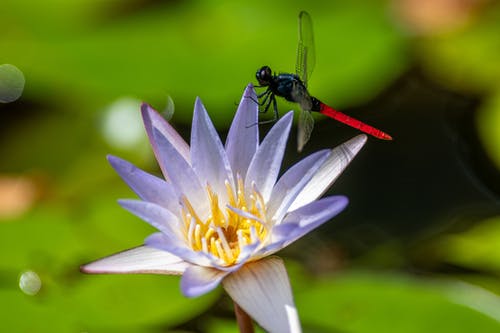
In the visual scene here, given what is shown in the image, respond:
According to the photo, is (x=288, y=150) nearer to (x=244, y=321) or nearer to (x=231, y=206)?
(x=231, y=206)

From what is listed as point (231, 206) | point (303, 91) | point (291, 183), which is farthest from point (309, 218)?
point (303, 91)

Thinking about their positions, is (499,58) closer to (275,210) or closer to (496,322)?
(496,322)

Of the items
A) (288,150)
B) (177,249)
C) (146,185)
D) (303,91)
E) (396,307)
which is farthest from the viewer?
(288,150)

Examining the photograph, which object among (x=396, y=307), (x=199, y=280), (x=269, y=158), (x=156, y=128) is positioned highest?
(x=156, y=128)

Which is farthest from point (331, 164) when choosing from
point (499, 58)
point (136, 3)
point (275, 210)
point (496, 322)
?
point (136, 3)

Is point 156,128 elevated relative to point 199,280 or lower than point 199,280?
elevated

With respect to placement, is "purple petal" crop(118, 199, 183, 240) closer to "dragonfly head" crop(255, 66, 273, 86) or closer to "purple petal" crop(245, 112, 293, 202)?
"purple petal" crop(245, 112, 293, 202)

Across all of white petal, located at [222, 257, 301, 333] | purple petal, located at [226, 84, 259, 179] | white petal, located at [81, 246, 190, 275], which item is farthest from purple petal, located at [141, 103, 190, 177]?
white petal, located at [222, 257, 301, 333]

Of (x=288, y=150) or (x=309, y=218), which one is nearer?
(x=309, y=218)
